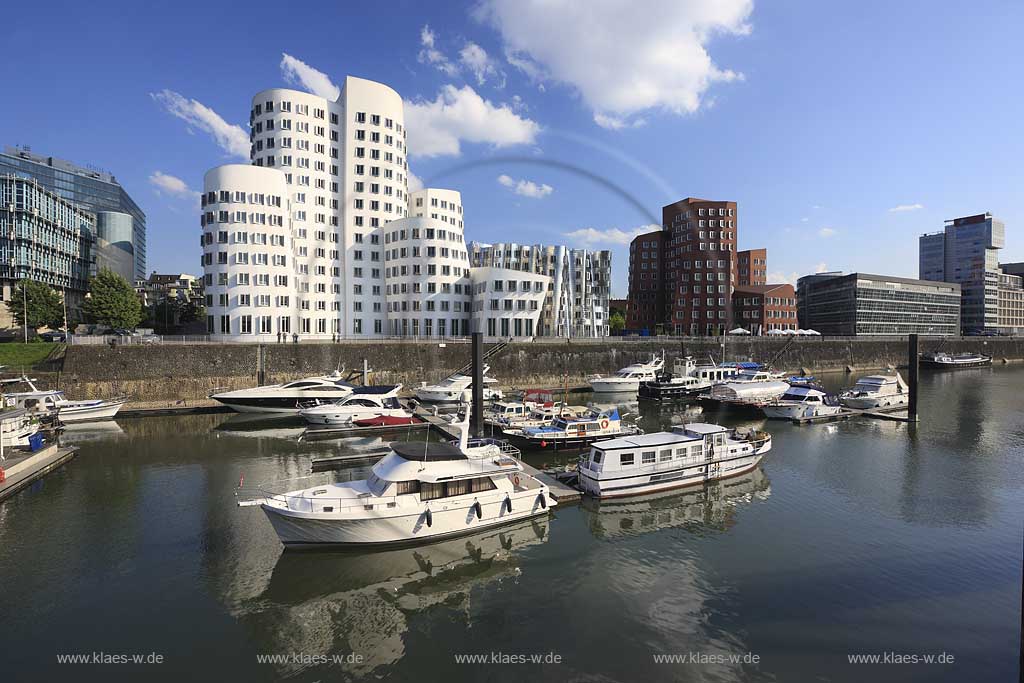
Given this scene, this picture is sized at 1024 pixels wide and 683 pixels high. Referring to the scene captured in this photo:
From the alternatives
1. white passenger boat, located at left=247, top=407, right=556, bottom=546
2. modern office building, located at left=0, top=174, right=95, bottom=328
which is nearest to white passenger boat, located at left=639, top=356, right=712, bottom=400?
white passenger boat, located at left=247, top=407, right=556, bottom=546

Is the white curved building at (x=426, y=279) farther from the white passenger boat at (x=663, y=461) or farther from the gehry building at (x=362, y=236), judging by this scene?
the white passenger boat at (x=663, y=461)

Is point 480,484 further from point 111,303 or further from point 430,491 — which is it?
point 111,303

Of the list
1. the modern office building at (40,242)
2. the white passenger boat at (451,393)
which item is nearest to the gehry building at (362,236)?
the white passenger boat at (451,393)

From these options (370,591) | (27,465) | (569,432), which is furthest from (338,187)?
(370,591)

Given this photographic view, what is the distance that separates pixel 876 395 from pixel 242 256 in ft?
289

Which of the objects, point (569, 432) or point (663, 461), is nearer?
point (663, 461)

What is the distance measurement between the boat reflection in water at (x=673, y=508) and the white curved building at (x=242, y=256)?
6365cm

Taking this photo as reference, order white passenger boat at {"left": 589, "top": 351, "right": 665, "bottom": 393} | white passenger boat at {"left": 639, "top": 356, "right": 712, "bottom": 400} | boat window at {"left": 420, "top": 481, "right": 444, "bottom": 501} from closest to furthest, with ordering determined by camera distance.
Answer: boat window at {"left": 420, "top": 481, "right": 444, "bottom": 501} < white passenger boat at {"left": 639, "top": 356, "right": 712, "bottom": 400} < white passenger boat at {"left": 589, "top": 351, "right": 665, "bottom": 393}

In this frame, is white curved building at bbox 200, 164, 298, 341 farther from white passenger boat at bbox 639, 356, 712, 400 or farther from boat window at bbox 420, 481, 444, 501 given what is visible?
boat window at bbox 420, 481, 444, 501

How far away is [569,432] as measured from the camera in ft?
133

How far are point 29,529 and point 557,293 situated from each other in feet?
311

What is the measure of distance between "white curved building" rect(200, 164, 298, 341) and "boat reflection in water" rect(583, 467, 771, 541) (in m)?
63.7

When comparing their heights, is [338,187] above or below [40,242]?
above

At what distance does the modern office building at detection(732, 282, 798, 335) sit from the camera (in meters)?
131
